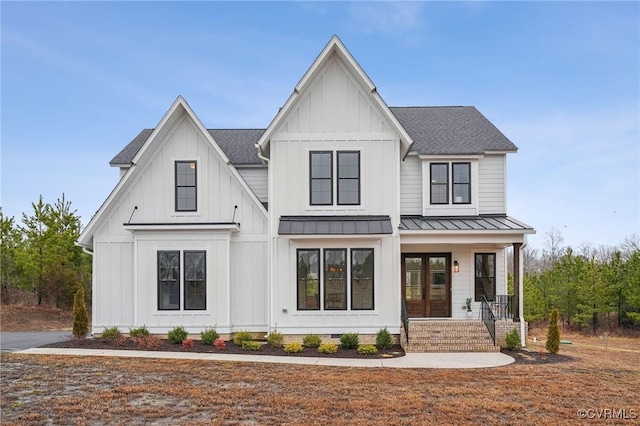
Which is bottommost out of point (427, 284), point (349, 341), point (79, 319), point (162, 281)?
point (349, 341)

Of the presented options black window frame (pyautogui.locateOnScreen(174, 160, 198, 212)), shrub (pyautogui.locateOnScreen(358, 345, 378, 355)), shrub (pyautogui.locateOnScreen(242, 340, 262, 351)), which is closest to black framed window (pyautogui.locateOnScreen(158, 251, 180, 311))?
black window frame (pyautogui.locateOnScreen(174, 160, 198, 212))

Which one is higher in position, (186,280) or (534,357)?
(186,280)

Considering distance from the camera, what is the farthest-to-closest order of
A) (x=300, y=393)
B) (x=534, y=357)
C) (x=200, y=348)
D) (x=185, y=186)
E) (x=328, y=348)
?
(x=185, y=186) < (x=200, y=348) < (x=328, y=348) < (x=534, y=357) < (x=300, y=393)

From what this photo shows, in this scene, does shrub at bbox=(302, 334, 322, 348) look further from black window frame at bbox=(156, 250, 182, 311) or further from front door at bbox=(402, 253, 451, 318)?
black window frame at bbox=(156, 250, 182, 311)

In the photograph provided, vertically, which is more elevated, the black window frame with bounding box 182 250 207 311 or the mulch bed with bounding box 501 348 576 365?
the black window frame with bounding box 182 250 207 311

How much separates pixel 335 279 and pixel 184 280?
518 centimetres

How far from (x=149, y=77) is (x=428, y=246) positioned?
15474 millimetres

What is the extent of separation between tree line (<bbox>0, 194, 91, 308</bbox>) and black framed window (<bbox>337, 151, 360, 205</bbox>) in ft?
73.9

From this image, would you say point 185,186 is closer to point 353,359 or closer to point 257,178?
point 257,178

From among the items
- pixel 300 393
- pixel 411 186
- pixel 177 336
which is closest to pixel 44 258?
pixel 177 336

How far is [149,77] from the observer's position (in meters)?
24.0

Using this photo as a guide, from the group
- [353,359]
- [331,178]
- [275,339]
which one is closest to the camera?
[353,359]

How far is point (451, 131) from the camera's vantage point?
20172 mm

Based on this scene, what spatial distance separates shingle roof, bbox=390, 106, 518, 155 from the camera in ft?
62.0
